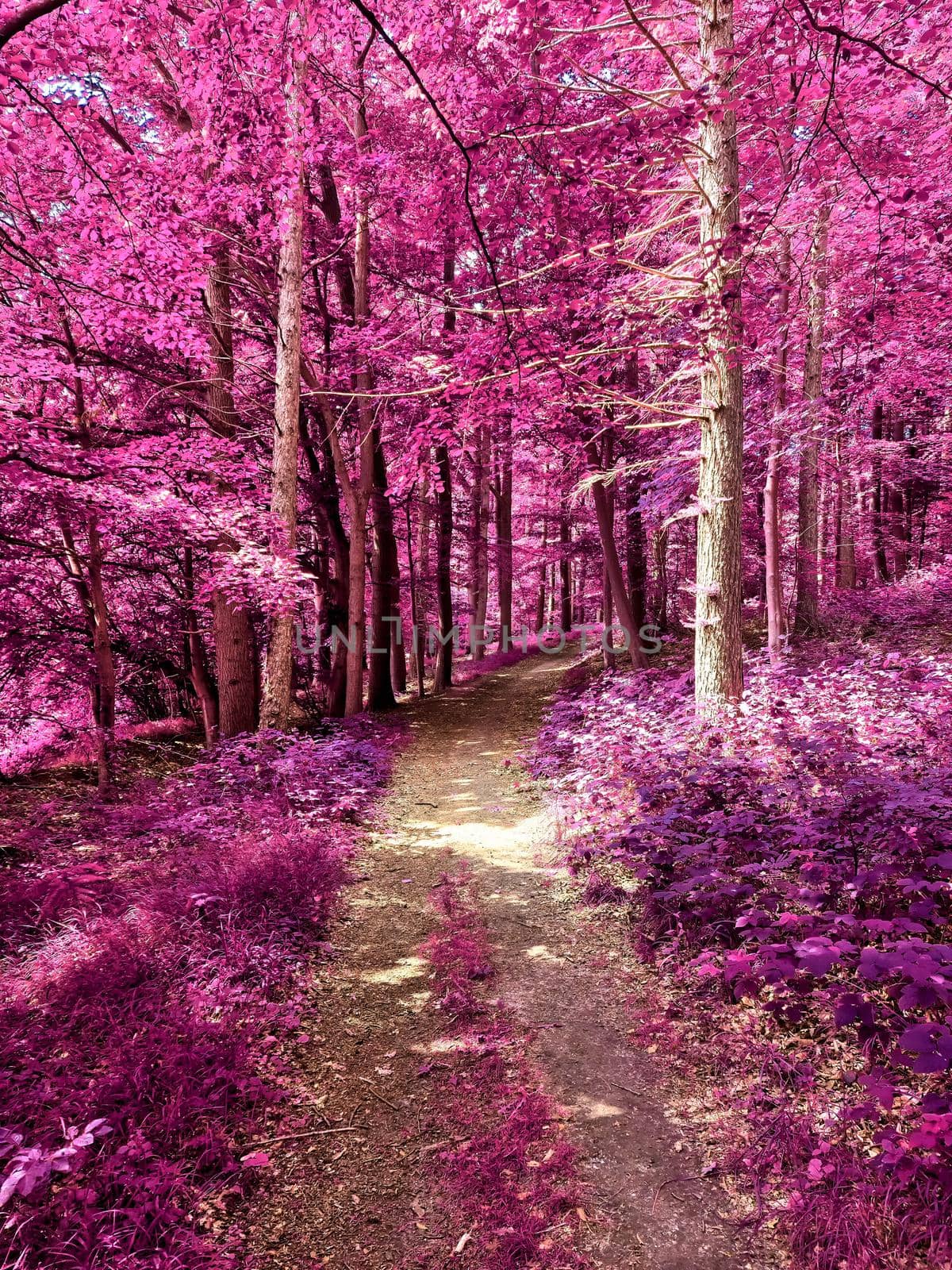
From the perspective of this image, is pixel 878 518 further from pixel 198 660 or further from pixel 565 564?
pixel 198 660

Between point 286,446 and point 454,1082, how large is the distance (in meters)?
8.57

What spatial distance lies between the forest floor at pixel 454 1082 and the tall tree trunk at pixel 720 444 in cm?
A: 285

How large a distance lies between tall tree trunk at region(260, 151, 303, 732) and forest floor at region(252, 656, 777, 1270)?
3623 mm

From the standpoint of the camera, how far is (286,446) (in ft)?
30.7

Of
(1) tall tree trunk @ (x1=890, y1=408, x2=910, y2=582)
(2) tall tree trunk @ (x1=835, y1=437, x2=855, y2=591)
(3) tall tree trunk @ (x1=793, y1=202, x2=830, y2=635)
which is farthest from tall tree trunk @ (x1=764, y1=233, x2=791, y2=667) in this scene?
(1) tall tree trunk @ (x1=890, y1=408, x2=910, y2=582)

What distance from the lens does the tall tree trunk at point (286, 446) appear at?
30.6ft

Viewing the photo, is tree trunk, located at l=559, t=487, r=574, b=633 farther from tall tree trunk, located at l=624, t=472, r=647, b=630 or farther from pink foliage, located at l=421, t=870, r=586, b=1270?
pink foliage, located at l=421, t=870, r=586, b=1270

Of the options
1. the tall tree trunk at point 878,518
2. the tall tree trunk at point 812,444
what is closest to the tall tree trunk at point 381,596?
the tall tree trunk at point 812,444

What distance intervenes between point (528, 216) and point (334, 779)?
7.21 meters

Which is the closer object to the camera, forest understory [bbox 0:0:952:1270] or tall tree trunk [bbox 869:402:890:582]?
forest understory [bbox 0:0:952:1270]

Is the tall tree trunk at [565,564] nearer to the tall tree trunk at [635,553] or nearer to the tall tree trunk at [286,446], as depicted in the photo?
the tall tree trunk at [635,553]

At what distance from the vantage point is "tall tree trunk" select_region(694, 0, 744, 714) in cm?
606

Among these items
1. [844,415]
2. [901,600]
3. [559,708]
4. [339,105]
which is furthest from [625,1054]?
[339,105]

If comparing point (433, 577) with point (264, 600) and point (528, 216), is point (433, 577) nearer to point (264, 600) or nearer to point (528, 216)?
point (264, 600)
